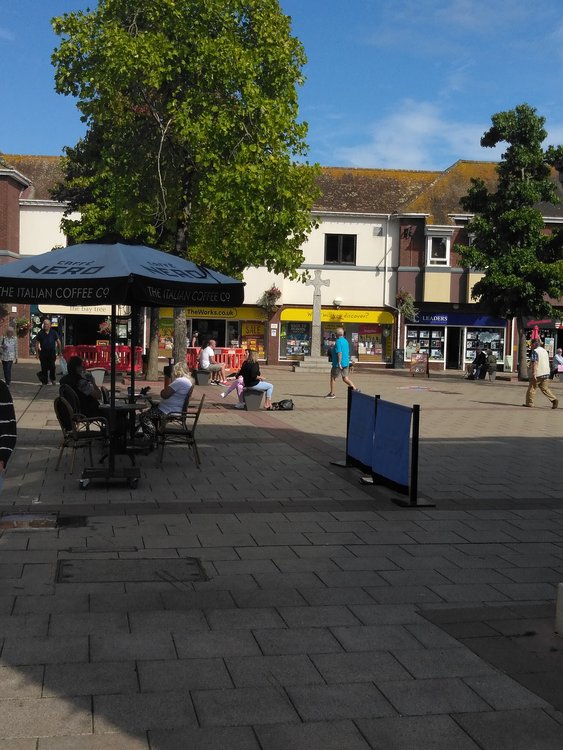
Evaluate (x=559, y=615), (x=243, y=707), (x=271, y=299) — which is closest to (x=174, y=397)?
(x=559, y=615)

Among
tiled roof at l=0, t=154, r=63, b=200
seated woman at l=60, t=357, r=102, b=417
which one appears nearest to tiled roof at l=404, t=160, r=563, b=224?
tiled roof at l=0, t=154, r=63, b=200

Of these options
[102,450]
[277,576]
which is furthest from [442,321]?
[277,576]

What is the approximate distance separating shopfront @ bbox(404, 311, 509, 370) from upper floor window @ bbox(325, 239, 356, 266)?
14.1ft

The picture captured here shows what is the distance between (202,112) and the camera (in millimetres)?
18266

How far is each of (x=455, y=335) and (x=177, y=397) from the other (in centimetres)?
3198

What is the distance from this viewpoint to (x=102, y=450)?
35.7ft

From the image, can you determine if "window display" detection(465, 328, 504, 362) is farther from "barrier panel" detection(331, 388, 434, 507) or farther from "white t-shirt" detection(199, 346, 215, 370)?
"barrier panel" detection(331, 388, 434, 507)

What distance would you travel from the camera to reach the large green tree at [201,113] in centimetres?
1781

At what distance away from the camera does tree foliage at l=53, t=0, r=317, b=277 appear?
17.8 m

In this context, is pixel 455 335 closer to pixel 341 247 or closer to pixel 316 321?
pixel 341 247

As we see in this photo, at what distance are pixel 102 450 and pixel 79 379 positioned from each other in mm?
1098

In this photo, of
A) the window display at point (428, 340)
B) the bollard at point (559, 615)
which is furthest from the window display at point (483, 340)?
the bollard at point (559, 615)

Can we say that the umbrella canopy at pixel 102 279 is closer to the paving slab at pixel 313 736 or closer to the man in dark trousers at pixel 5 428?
the man in dark trousers at pixel 5 428

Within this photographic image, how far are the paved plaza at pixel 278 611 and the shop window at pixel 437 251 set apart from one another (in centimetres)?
3064
